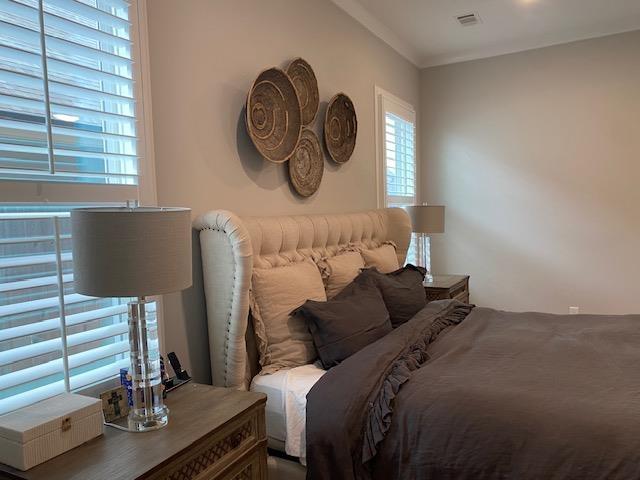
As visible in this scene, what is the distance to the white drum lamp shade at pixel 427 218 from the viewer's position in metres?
4.19

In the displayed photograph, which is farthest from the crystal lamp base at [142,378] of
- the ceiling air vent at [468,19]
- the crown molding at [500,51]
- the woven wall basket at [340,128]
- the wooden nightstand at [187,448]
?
the crown molding at [500,51]

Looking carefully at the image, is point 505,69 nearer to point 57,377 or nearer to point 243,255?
point 243,255

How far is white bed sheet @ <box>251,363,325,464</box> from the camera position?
1.92 m

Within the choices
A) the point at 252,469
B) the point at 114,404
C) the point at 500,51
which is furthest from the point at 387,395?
the point at 500,51

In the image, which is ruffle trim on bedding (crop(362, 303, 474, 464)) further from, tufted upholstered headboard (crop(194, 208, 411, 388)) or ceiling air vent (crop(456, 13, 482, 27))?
ceiling air vent (crop(456, 13, 482, 27))

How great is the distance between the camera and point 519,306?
4.85m

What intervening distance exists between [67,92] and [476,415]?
68.1 inches

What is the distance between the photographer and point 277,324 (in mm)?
2205

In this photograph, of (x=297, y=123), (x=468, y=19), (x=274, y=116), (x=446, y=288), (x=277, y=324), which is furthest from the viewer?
(x=468, y=19)

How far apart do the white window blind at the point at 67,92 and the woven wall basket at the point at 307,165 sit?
47.1 inches

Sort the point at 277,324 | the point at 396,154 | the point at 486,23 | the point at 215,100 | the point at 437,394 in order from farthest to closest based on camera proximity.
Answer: the point at 396,154
the point at 486,23
the point at 215,100
the point at 277,324
the point at 437,394

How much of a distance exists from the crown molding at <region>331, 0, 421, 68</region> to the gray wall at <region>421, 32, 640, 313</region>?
0.45 metres

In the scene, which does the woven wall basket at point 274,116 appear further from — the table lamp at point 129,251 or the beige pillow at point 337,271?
the table lamp at point 129,251

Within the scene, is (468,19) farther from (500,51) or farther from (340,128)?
(340,128)
